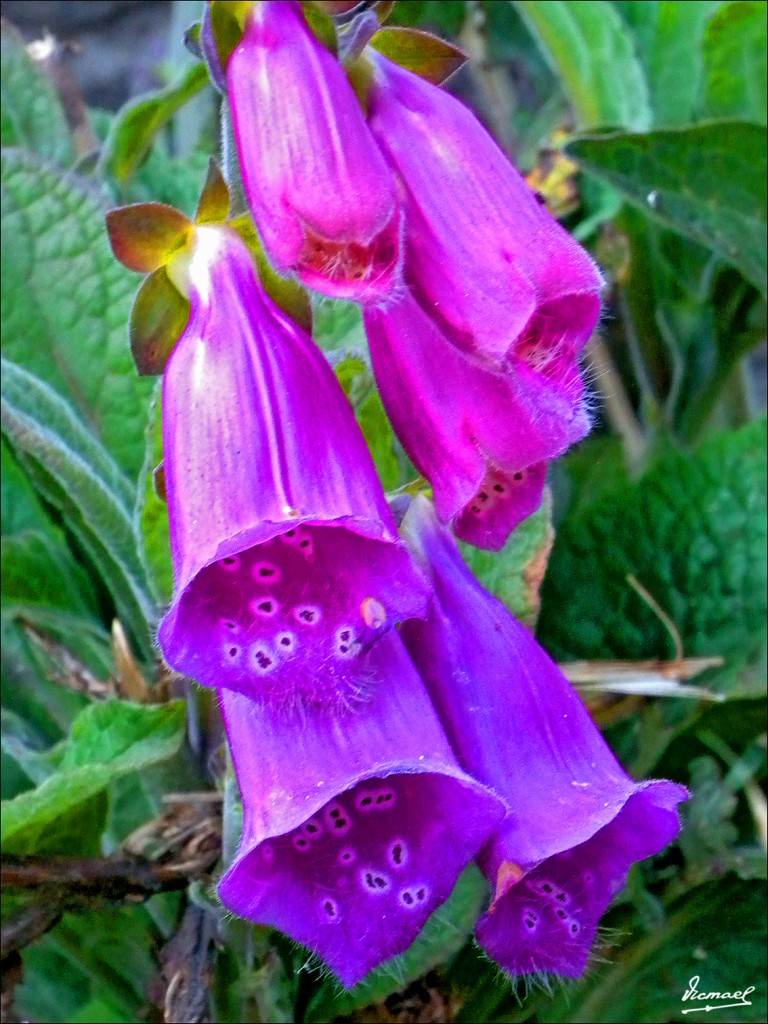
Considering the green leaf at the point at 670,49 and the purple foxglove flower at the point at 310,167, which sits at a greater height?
the purple foxglove flower at the point at 310,167

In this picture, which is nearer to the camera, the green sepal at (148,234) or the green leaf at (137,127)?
the green sepal at (148,234)

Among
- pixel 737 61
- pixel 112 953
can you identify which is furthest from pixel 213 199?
pixel 737 61

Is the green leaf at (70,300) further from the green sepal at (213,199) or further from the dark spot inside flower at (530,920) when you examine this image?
the dark spot inside flower at (530,920)

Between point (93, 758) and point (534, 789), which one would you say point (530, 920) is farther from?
point (93, 758)

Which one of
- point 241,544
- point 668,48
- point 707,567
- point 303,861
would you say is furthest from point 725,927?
point 668,48

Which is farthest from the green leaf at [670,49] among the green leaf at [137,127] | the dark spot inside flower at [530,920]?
the dark spot inside flower at [530,920]
